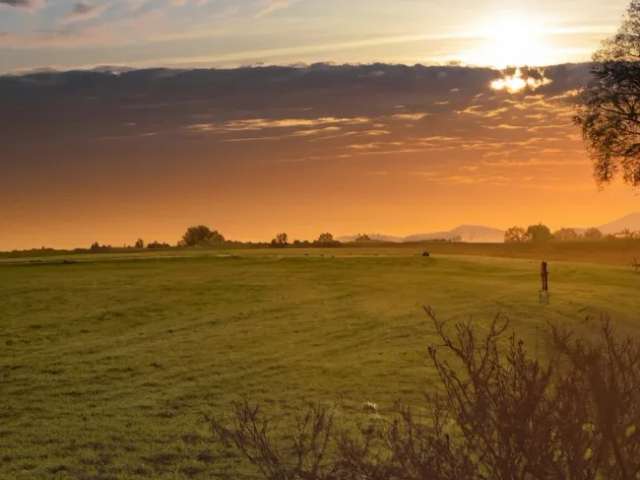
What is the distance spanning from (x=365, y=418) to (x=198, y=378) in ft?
14.9

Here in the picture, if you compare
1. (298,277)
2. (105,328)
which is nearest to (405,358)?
(105,328)

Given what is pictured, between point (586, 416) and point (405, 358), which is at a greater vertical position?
point (586, 416)

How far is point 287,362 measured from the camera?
60.4 feet

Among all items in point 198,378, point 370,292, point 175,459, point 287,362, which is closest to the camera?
point 175,459

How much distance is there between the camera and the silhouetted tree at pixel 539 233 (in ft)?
253

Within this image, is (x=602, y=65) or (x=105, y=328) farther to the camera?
(x=602, y=65)

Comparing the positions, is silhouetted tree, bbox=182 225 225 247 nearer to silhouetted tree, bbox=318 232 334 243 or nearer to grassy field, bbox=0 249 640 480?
silhouetted tree, bbox=318 232 334 243

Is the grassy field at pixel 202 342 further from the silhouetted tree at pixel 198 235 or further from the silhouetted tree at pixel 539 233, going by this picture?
the silhouetted tree at pixel 198 235

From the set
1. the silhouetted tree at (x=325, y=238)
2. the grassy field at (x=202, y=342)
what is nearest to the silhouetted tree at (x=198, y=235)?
the silhouetted tree at (x=325, y=238)

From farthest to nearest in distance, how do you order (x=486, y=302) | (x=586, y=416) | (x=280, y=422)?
1. (x=486, y=302)
2. (x=280, y=422)
3. (x=586, y=416)

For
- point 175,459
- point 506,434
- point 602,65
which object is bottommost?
point 175,459

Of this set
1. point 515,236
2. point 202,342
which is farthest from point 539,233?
point 202,342

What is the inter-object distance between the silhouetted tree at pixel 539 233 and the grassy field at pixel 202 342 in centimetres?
3357

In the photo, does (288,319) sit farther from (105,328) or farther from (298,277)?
(298,277)
